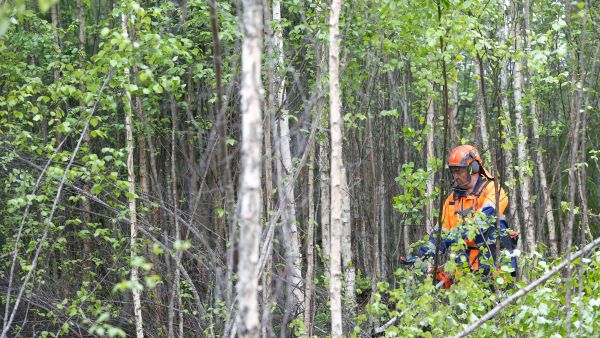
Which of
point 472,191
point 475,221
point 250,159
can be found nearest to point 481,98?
point 472,191

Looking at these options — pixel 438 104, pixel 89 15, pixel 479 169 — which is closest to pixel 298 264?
pixel 479 169

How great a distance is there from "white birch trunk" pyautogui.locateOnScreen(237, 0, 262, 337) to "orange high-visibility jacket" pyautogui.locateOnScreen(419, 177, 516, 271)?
3058 mm

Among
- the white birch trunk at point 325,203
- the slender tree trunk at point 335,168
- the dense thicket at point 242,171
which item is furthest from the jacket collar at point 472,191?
the slender tree trunk at point 335,168

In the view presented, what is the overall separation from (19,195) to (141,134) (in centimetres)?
246

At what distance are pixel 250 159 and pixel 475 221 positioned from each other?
345cm

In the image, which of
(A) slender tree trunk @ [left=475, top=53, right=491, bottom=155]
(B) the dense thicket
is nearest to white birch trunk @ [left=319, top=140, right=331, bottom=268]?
(B) the dense thicket

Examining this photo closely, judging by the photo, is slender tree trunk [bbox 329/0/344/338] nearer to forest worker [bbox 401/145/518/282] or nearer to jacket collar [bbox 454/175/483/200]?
forest worker [bbox 401/145/518/282]

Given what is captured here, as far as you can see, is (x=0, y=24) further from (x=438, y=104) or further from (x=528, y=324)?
(x=438, y=104)

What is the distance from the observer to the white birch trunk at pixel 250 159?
326 cm

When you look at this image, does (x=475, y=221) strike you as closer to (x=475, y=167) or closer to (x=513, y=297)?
(x=475, y=167)

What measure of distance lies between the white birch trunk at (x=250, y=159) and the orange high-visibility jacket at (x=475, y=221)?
10.0ft

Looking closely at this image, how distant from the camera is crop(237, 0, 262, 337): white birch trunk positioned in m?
3.26

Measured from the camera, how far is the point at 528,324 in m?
5.19

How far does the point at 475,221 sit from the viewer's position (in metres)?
6.28
